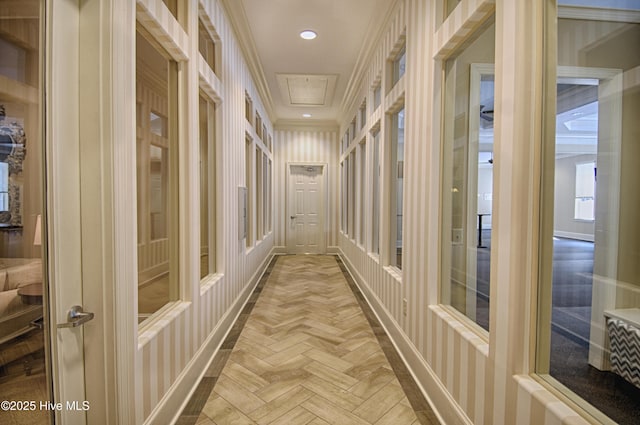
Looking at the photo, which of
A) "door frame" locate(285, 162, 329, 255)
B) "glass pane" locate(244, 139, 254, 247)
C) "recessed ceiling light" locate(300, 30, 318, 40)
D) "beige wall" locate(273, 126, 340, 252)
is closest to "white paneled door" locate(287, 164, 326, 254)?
"door frame" locate(285, 162, 329, 255)

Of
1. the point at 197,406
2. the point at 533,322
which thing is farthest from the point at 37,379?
the point at 533,322

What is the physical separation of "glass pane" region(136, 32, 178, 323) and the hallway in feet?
2.73

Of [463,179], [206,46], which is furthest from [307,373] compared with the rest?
[206,46]

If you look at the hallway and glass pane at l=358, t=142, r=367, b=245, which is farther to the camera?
glass pane at l=358, t=142, r=367, b=245

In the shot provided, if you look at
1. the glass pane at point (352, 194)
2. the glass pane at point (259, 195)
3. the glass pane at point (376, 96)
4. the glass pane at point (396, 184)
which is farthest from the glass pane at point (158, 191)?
the glass pane at point (352, 194)

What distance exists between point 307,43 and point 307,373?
13.0ft

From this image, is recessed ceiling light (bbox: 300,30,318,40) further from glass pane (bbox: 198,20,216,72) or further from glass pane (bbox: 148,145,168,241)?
glass pane (bbox: 148,145,168,241)

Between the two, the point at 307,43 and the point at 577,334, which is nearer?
the point at 577,334

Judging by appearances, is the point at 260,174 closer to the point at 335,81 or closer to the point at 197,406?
the point at 335,81

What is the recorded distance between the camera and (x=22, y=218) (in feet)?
3.91

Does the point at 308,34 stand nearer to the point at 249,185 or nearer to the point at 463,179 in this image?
the point at 249,185

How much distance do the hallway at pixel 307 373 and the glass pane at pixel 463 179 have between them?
822 mm

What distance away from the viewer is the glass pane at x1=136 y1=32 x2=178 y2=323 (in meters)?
2.00

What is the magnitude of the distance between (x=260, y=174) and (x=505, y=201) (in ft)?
17.7
